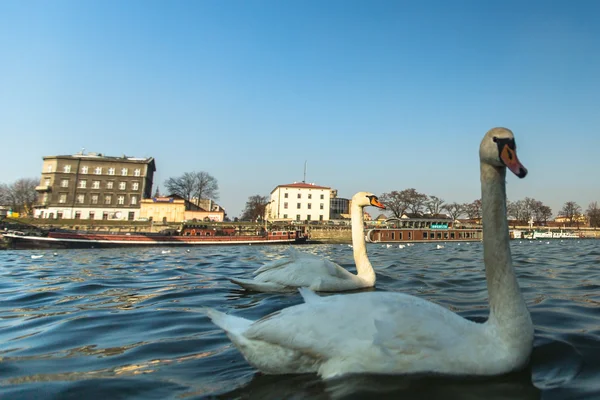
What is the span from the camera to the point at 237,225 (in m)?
58.8

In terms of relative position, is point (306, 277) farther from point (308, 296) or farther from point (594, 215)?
point (594, 215)

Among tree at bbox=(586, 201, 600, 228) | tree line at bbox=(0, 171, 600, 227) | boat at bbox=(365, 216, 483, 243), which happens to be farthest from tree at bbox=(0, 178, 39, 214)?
tree at bbox=(586, 201, 600, 228)

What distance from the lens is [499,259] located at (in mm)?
2299

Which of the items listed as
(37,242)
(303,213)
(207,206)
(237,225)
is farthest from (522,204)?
(37,242)

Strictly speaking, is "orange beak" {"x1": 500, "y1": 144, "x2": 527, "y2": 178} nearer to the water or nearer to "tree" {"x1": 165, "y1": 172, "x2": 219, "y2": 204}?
the water

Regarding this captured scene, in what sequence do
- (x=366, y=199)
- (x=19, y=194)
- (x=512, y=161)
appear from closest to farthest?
(x=512, y=161), (x=366, y=199), (x=19, y=194)

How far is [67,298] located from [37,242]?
29821mm

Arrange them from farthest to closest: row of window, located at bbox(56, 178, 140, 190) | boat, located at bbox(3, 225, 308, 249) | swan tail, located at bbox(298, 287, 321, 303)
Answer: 1. row of window, located at bbox(56, 178, 140, 190)
2. boat, located at bbox(3, 225, 308, 249)
3. swan tail, located at bbox(298, 287, 321, 303)

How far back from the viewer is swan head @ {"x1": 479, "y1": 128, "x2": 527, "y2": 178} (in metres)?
2.12

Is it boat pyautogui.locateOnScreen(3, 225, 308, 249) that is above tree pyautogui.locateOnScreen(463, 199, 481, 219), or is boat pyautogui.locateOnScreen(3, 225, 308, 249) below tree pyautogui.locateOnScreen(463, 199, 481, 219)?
below

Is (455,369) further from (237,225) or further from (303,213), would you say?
(303,213)

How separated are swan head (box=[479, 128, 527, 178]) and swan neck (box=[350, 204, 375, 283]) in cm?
373

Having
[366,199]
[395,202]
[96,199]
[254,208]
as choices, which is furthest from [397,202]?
[366,199]

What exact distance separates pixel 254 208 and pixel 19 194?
54.0 m
